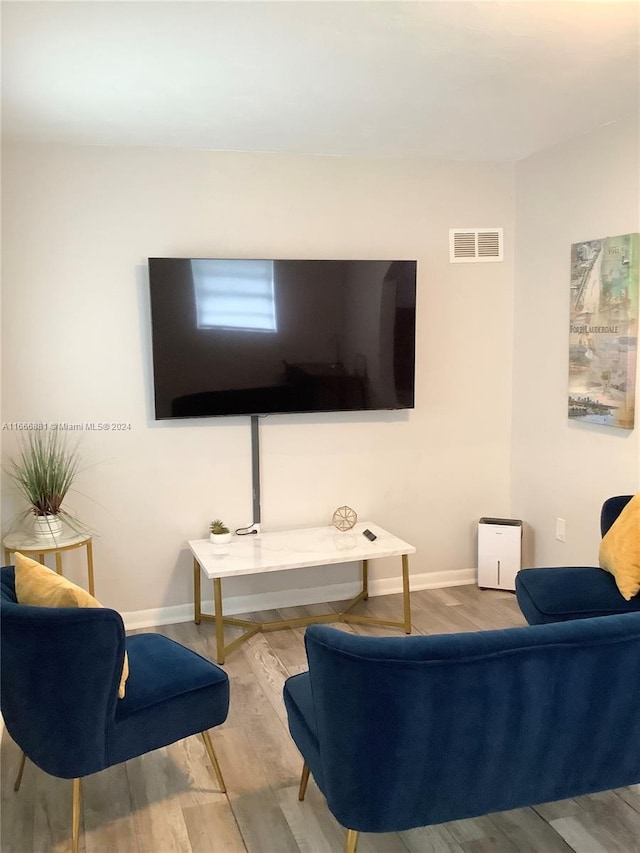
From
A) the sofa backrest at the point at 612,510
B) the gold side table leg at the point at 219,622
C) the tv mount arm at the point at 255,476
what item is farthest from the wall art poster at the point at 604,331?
the gold side table leg at the point at 219,622

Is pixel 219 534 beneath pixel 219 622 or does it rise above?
above

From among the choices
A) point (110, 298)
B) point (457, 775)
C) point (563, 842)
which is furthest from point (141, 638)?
point (110, 298)

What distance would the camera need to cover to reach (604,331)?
3.90m

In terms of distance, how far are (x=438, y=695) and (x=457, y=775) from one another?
0.26 m

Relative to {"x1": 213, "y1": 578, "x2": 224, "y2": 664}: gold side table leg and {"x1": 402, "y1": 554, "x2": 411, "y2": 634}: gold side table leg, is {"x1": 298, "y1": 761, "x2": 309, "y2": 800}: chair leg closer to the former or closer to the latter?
{"x1": 213, "y1": 578, "x2": 224, "y2": 664}: gold side table leg

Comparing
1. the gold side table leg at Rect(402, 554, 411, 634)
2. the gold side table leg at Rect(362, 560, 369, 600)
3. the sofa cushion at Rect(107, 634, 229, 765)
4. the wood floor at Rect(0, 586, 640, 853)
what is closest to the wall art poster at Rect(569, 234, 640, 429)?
the gold side table leg at Rect(402, 554, 411, 634)

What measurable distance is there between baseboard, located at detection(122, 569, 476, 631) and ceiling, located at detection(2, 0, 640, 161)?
2.43 metres

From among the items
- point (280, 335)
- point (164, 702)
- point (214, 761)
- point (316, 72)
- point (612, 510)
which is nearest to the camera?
point (164, 702)

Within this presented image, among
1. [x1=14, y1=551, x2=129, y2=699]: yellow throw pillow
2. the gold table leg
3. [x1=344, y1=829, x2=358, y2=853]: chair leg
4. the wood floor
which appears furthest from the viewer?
the gold table leg

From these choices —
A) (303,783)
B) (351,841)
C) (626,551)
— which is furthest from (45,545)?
(626,551)

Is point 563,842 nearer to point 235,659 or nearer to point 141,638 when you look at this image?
point 141,638

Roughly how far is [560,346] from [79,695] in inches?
123

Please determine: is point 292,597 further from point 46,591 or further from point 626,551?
point 46,591

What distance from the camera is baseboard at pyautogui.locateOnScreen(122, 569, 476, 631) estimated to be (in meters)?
4.21
